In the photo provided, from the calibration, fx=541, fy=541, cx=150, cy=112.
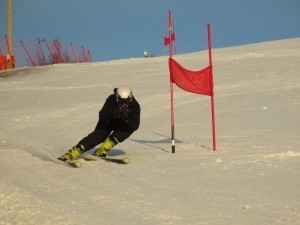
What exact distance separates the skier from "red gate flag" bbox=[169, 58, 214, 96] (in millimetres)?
1326

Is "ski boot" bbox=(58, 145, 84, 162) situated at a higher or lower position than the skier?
lower

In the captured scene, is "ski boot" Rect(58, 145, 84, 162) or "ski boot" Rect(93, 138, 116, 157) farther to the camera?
"ski boot" Rect(93, 138, 116, 157)

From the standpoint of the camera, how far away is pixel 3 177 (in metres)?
6.07

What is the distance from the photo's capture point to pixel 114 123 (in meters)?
7.94

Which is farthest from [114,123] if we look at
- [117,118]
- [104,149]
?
[104,149]

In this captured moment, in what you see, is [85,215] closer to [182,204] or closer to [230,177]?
[182,204]

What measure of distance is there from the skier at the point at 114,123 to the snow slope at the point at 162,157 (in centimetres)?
42

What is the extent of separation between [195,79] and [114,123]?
67.0 inches

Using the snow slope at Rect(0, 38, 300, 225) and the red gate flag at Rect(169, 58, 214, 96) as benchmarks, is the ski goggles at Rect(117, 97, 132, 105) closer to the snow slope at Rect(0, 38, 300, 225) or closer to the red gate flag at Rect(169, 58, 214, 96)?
the snow slope at Rect(0, 38, 300, 225)

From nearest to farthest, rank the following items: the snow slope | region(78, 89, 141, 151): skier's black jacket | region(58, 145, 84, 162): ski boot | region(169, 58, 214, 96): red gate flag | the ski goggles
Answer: the snow slope < region(58, 145, 84, 162): ski boot < the ski goggles < region(78, 89, 141, 151): skier's black jacket < region(169, 58, 214, 96): red gate flag

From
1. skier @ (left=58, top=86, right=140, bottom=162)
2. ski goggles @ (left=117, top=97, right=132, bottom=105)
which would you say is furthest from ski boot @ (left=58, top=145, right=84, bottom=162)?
ski goggles @ (left=117, top=97, right=132, bottom=105)

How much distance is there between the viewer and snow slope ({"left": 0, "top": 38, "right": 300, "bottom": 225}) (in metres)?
4.59

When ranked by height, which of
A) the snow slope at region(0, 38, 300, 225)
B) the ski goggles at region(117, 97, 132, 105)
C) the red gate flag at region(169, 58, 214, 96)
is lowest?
the snow slope at region(0, 38, 300, 225)

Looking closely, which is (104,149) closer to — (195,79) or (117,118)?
(117,118)
